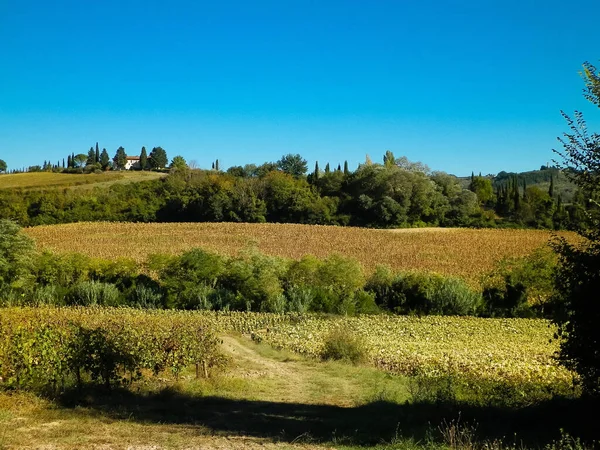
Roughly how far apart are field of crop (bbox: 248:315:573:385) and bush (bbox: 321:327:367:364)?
0.61 metres

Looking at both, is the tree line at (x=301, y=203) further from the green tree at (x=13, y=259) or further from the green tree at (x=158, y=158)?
the green tree at (x=158, y=158)

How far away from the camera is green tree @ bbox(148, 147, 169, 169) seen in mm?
145750

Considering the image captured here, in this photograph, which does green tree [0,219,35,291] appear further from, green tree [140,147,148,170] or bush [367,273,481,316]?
green tree [140,147,148,170]

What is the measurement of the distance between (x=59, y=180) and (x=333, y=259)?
3498 inches

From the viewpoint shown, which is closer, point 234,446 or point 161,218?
point 234,446

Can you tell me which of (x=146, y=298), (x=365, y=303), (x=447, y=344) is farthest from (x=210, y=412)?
(x=365, y=303)

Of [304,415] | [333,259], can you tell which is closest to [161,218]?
[333,259]

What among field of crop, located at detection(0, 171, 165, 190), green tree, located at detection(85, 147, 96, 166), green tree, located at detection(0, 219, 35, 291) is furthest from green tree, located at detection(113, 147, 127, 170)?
green tree, located at detection(0, 219, 35, 291)

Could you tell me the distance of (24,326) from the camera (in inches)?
449

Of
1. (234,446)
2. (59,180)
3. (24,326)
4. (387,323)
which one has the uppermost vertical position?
(59,180)

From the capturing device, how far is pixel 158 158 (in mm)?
145750

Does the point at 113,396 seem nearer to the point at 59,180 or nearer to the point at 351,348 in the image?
the point at 351,348

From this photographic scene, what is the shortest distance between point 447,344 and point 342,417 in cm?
1184

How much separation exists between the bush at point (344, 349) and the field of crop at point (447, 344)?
61cm
